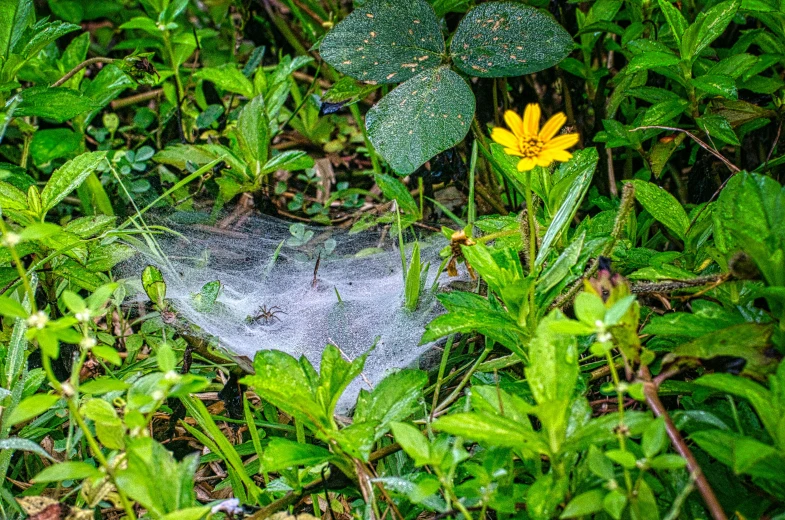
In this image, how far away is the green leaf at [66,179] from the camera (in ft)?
5.49

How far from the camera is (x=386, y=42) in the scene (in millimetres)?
1700

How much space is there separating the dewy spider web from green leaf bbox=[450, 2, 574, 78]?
602mm

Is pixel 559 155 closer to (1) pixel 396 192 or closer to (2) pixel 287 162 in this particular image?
(1) pixel 396 192

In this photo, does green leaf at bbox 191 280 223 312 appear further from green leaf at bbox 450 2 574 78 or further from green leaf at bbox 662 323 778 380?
green leaf at bbox 662 323 778 380

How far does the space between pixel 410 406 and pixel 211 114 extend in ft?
5.43

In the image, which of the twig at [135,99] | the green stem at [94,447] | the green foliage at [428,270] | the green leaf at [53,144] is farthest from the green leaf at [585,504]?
the twig at [135,99]

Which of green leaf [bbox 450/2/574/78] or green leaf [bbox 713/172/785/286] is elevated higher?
green leaf [bbox 450/2/574/78]

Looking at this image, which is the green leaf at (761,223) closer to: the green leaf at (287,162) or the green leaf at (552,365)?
the green leaf at (552,365)

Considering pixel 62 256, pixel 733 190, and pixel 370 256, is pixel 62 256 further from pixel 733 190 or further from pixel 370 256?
pixel 733 190

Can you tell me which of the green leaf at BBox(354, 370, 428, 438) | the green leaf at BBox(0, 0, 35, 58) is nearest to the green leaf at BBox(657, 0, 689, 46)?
the green leaf at BBox(354, 370, 428, 438)

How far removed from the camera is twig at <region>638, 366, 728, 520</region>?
0.96 metres

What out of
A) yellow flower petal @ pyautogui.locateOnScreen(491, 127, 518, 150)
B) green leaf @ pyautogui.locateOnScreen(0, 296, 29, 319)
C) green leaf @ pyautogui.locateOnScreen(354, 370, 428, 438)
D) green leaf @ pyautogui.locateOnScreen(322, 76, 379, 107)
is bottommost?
green leaf @ pyautogui.locateOnScreen(354, 370, 428, 438)

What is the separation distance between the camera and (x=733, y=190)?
4.25 feet

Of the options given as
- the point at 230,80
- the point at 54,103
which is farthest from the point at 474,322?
the point at 230,80
